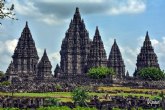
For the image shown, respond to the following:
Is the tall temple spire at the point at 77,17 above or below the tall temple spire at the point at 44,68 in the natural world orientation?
above

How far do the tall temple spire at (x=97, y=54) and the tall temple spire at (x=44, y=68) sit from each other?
40.4ft

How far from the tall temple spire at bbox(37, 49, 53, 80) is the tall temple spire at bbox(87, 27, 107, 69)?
484 inches

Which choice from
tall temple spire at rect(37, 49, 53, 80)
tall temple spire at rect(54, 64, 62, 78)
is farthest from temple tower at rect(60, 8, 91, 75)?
tall temple spire at rect(37, 49, 53, 80)

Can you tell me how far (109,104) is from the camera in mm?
71750

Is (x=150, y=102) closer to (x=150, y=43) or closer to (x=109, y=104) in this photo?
(x=109, y=104)

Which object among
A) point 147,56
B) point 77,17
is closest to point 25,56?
point 77,17

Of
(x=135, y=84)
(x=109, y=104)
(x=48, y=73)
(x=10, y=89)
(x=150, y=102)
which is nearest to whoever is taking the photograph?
(x=109, y=104)

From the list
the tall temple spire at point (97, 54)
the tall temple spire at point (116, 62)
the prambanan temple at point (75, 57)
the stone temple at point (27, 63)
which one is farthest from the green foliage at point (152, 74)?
the stone temple at point (27, 63)

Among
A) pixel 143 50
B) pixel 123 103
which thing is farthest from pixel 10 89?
pixel 143 50

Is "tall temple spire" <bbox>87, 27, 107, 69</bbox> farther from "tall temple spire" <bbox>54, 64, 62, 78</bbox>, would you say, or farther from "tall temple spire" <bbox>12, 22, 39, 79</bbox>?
"tall temple spire" <bbox>12, 22, 39, 79</bbox>

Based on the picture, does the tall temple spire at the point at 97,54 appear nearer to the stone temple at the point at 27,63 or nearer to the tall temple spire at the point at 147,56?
the tall temple spire at the point at 147,56

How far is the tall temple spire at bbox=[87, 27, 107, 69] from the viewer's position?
15625cm

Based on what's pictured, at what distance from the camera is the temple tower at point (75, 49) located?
161 meters

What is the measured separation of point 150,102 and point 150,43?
3313 inches
